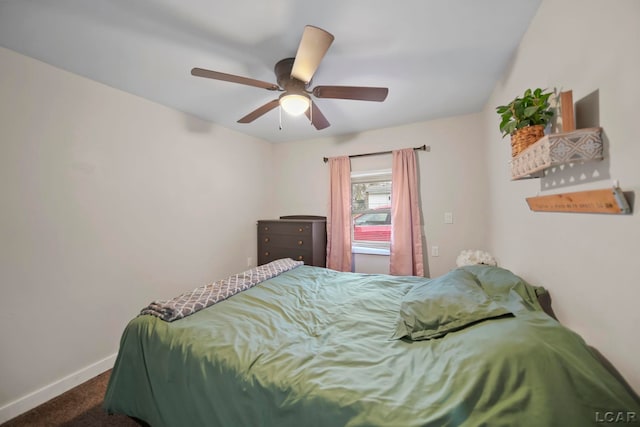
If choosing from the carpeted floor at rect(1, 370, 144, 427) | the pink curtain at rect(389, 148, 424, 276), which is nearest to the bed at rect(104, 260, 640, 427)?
the carpeted floor at rect(1, 370, 144, 427)

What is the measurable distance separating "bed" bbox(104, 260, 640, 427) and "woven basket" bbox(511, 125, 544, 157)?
0.71m

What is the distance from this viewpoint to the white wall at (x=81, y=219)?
4.98 feet

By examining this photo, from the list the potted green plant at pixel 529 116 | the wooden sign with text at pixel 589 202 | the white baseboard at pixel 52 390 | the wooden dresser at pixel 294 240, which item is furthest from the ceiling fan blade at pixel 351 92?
the white baseboard at pixel 52 390

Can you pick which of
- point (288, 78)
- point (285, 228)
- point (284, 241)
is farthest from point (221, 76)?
point (284, 241)

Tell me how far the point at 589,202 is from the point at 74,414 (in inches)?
117

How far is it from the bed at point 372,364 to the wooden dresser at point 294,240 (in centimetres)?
146

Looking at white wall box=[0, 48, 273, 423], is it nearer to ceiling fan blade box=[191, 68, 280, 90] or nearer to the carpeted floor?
the carpeted floor

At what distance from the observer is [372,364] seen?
0.92 meters

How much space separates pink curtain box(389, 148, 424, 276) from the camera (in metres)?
2.80

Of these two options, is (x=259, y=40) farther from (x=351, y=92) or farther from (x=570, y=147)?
(x=570, y=147)

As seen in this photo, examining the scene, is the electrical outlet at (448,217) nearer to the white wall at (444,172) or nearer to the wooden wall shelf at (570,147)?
the white wall at (444,172)

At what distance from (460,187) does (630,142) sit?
2.13 metres

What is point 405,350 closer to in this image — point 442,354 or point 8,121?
point 442,354

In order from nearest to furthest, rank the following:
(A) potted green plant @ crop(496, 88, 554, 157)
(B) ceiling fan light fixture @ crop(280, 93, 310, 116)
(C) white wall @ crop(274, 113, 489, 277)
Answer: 1. (A) potted green plant @ crop(496, 88, 554, 157)
2. (B) ceiling fan light fixture @ crop(280, 93, 310, 116)
3. (C) white wall @ crop(274, 113, 489, 277)
